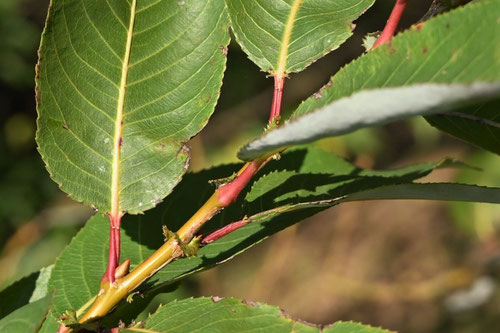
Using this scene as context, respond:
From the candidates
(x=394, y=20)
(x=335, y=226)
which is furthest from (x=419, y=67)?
(x=335, y=226)

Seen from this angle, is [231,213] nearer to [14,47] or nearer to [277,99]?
[277,99]

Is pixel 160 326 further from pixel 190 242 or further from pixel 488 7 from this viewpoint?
pixel 488 7

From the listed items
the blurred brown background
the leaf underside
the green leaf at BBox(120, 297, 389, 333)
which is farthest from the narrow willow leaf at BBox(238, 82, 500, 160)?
the blurred brown background

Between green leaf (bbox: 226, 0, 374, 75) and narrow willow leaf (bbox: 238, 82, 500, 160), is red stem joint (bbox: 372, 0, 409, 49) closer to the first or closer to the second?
green leaf (bbox: 226, 0, 374, 75)

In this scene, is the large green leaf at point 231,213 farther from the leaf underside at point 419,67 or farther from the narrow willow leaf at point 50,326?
the leaf underside at point 419,67

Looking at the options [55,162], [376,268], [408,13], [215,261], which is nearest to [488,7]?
[215,261]

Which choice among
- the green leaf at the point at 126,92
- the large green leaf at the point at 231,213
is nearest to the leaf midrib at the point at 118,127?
the green leaf at the point at 126,92
